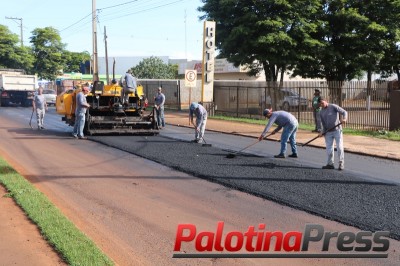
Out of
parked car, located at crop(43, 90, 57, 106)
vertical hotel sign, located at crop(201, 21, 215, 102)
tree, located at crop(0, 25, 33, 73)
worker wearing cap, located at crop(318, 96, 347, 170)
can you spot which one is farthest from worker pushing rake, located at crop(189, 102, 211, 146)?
tree, located at crop(0, 25, 33, 73)

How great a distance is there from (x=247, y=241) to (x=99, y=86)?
1191cm

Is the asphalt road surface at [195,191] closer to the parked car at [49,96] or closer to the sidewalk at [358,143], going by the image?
the sidewalk at [358,143]

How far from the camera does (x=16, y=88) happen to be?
3534 cm

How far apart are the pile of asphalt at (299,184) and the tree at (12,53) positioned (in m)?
43.6

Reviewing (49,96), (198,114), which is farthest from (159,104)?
(49,96)

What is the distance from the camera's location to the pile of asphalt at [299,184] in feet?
20.5

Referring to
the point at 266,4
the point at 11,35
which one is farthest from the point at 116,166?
the point at 11,35

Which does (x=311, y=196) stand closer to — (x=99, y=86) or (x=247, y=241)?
(x=247, y=241)

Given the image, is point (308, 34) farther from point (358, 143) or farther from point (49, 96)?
point (49, 96)

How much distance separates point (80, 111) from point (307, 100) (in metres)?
11.0

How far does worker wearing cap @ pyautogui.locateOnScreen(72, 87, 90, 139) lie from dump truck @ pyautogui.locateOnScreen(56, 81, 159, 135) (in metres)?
0.34

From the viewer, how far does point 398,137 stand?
15641 millimetres

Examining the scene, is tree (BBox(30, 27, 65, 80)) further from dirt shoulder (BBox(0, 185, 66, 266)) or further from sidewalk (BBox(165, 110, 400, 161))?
dirt shoulder (BBox(0, 185, 66, 266))

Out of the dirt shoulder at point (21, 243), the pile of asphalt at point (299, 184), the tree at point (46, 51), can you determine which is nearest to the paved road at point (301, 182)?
the pile of asphalt at point (299, 184)
